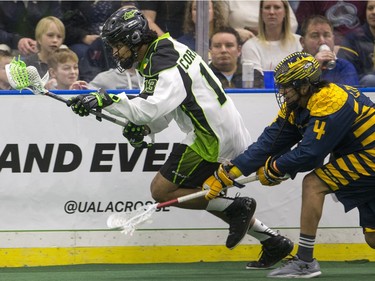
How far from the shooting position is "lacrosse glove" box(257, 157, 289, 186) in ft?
20.2

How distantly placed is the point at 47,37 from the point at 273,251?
7.45 feet

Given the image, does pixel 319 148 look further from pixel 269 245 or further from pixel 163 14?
pixel 163 14

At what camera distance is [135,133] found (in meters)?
6.77

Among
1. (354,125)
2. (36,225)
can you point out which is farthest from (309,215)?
(36,225)

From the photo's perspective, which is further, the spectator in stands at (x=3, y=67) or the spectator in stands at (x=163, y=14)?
the spectator in stands at (x=163, y=14)

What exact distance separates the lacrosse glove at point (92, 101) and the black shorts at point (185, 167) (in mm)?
684

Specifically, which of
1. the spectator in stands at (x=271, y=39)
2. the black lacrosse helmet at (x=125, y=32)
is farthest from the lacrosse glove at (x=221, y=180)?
the spectator in stands at (x=271, y=39)

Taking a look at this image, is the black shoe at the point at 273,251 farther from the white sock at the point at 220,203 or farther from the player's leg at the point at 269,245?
the white sock at the point at 220,203

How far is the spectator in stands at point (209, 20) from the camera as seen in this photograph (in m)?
7.55

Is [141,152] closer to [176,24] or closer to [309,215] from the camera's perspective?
[176,24]

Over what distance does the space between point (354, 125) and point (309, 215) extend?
570 millimetres

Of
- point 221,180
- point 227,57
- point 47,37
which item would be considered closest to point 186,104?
point 221,180

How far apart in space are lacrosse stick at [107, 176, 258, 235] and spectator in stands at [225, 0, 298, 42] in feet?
5.02

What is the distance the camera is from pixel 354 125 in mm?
6039
